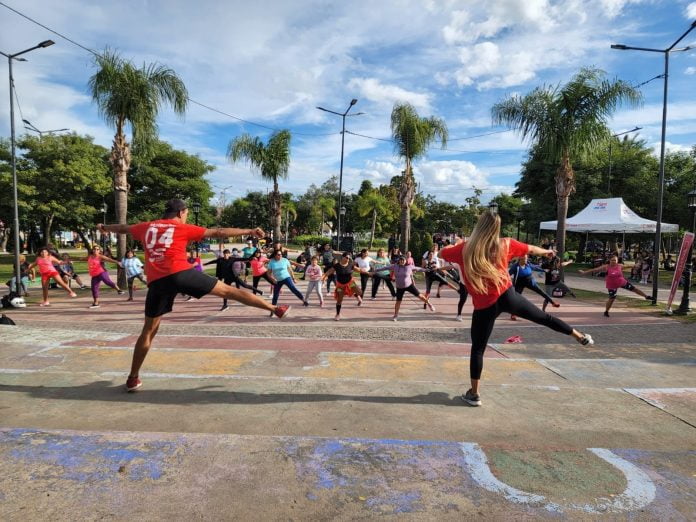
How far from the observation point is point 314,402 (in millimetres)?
4410

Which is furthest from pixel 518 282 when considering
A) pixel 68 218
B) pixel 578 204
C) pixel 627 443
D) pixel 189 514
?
pixel 68 218

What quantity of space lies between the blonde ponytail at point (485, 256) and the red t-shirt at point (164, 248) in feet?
8.85

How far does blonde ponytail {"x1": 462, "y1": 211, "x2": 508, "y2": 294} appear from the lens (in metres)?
4.25

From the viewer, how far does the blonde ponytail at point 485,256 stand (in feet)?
13.9

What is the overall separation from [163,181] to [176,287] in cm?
3443

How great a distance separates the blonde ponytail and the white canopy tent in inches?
825

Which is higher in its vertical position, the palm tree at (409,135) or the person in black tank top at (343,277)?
the palm tree at (409,135)

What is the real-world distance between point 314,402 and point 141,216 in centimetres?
3442

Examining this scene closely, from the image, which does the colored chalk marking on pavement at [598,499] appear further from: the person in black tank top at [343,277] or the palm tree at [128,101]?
the palm tree at [128,101]

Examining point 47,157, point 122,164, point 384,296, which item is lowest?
point 384,296

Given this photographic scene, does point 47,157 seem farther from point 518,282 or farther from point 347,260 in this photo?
point 518,282

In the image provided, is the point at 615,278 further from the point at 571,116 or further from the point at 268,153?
the point at 268,153

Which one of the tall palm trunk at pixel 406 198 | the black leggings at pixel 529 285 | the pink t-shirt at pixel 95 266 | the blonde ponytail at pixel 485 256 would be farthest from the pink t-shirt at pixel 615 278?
the tall palm trunk at pixel 406 198

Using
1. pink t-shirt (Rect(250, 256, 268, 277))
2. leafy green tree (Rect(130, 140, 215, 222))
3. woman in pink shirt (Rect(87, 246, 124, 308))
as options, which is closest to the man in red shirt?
pink t-shirt (Rect(250, 256, 268, 277))
